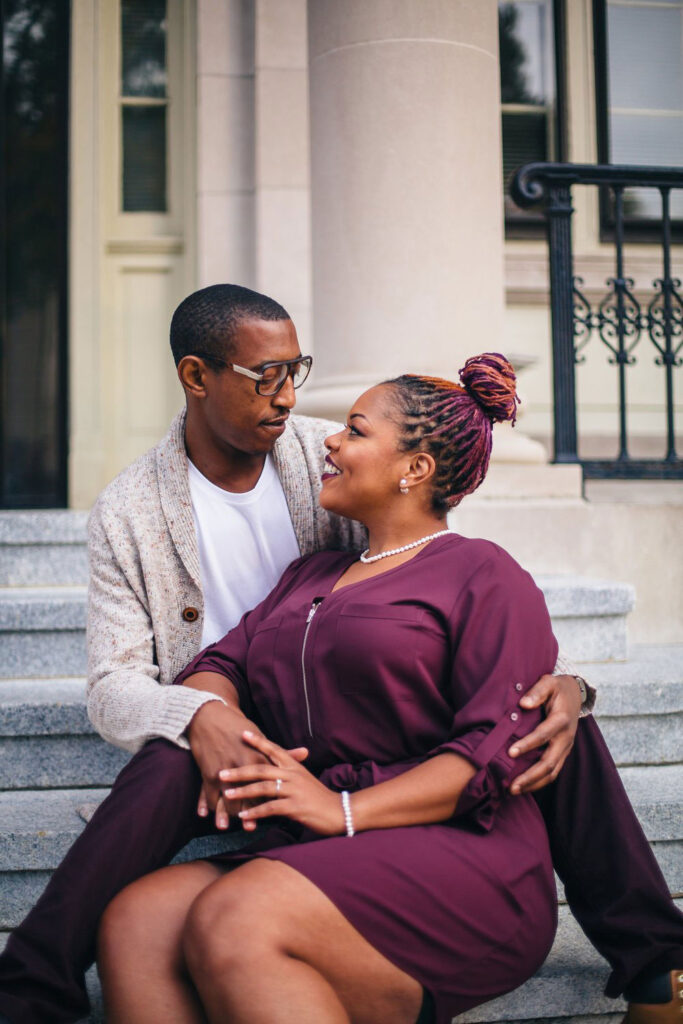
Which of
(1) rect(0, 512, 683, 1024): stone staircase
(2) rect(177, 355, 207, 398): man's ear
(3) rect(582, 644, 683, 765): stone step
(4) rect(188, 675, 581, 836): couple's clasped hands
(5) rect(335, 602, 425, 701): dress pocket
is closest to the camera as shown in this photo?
(4) rect(188, 675, 581, 836): couple's clasped hands

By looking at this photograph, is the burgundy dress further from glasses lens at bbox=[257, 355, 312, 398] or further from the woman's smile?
glasses lens at bbox=[257, 355, 312, 398]

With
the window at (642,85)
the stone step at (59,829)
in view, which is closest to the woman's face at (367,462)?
the stone step at (59,829)

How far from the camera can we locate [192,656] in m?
2.71

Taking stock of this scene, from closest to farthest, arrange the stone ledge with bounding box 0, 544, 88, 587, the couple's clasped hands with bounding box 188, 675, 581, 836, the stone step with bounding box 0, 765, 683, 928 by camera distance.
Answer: the couple's clasped hands with bounding box 188, 675, 581, 836
the stone step with bounding box 0, 765, 683, 928
the stone ledge with bounding box 0, 544, 88, 587

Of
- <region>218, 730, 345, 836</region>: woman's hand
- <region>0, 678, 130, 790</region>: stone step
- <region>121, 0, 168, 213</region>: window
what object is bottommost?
<region>0, 678, 130, 790</region>: stone step

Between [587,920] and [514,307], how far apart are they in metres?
4.69

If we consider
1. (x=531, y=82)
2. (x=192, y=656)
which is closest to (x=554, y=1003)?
(x=192, y=656)

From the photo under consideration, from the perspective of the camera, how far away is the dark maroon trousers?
79.7 inches

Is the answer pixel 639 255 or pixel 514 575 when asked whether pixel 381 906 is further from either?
pixel 639 255

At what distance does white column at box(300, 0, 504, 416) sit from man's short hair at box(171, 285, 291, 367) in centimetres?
175

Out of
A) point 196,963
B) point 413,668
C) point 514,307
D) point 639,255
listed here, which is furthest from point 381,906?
point 639,255

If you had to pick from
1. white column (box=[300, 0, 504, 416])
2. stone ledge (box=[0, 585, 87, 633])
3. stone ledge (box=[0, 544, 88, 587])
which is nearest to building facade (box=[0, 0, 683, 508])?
white column (box=[300, 0, 504, 416])

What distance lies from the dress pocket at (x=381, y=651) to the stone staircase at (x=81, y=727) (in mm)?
669

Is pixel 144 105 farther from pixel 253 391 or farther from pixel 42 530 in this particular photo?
pixel 253 391
